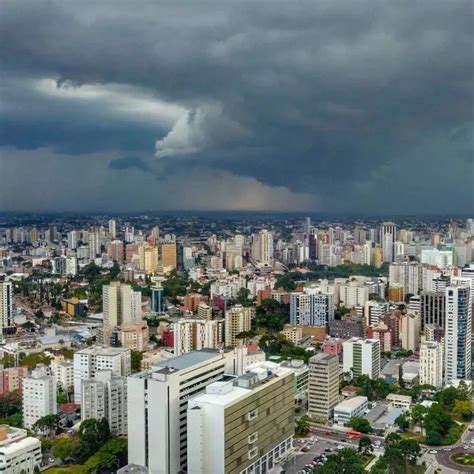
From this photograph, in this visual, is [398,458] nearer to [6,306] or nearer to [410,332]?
[410,332]

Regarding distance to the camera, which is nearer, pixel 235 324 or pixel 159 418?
pixel 159 418

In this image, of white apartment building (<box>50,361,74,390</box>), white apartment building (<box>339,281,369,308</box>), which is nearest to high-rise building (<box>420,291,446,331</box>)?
white apartment building (<box>339,281,369,308</box>)

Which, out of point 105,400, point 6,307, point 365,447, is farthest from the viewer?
point 6,307

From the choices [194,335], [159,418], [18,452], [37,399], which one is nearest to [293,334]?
[194,335]

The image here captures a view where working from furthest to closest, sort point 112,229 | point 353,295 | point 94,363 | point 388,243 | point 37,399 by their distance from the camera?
point 112,229, point 388,243, point 353,295, point 94,363, point 37,399

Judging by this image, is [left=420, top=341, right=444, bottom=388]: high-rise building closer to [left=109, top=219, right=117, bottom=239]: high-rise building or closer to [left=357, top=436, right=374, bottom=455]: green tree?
[left=357, top=436, right=374, bottom=455]: green tree

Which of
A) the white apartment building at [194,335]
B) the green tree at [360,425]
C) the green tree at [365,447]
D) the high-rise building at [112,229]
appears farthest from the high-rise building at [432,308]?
→ the high-rise building at [112,229]
